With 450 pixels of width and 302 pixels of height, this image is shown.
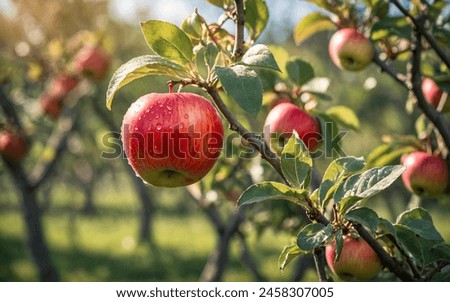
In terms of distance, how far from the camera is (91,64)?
387 cm

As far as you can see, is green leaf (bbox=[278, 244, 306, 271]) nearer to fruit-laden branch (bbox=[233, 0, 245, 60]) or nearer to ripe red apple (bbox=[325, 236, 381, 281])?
ripe red apple (bbox=[325, 236, 381, 281])

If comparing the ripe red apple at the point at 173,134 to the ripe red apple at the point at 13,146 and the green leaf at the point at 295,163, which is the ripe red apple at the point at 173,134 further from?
the ripe red apple at the point at 13,146

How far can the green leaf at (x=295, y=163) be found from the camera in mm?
1143

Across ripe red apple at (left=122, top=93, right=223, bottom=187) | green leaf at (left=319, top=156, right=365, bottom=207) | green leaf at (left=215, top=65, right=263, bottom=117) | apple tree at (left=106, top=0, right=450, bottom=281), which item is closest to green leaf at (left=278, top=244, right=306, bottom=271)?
apple tree at (left=106, top=0, right=450, bottom=281)

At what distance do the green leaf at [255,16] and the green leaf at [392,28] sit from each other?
0.60m

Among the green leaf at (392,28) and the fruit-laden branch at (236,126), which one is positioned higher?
the fruit-laden branch at (236,126)

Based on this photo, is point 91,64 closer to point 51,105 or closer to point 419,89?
point 51,105

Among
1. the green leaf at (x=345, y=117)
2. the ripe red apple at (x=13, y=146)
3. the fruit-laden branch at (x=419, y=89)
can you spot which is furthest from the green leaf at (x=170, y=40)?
the ripe red apple at (x=13, y=146)

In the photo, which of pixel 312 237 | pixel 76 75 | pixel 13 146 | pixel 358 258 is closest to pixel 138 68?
pixel 312 237

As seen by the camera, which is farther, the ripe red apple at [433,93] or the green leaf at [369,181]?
the ripe red apple at [433,93]

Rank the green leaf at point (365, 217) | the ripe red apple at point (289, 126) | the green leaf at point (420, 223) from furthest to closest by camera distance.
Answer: the ripe red apple at point (289, 126) → the green leaf at point (420, 223) → the green leaf at point (365, 217)

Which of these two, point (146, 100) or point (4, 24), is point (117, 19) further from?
point (146, 100)

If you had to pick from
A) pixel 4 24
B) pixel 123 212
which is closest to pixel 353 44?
pixel 4 24

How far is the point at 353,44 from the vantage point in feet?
5.88
